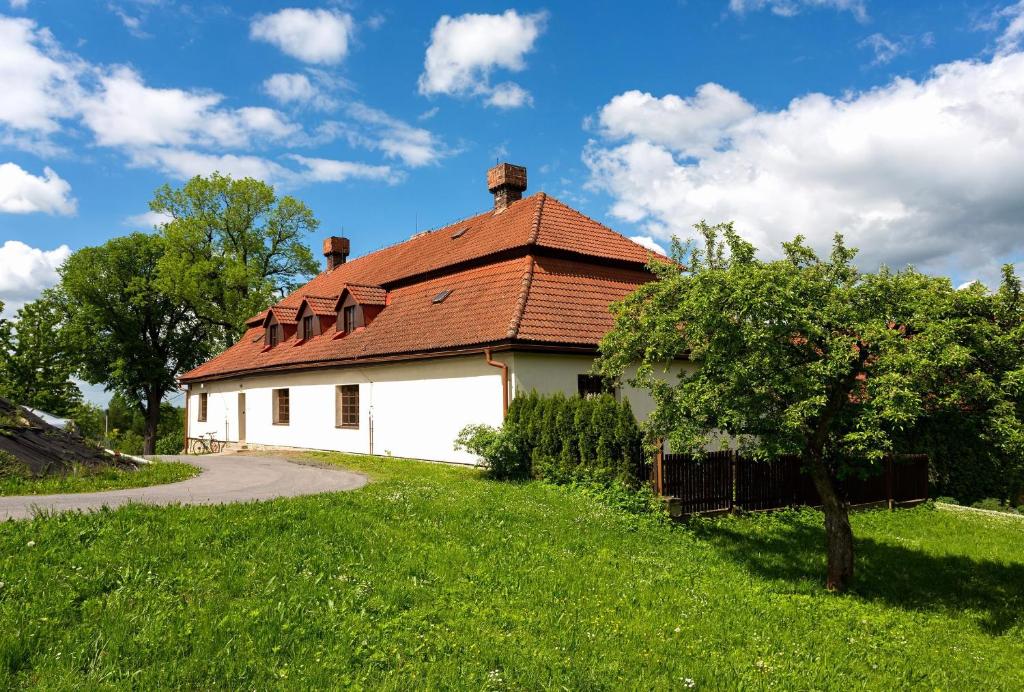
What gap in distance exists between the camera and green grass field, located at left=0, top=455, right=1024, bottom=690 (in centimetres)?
568

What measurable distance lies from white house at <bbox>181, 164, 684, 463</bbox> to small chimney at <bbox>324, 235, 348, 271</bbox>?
810cm

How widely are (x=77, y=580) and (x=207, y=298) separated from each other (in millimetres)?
34055

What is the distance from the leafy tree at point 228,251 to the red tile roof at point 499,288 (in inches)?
556

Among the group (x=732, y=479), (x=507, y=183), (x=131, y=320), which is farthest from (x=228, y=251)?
(x=732, y=479)

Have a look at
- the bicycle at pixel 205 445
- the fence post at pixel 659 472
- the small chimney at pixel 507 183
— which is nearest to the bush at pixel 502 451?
the fence post at pixel 659 472

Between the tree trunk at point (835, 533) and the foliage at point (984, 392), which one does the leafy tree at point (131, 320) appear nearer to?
the tree trunk at point (835, 533)

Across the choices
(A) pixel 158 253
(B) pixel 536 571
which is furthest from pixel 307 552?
(A) pixel 158 253

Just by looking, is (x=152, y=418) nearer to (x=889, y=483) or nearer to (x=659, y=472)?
(x=659, y=472)

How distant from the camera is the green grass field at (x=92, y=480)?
437 inches

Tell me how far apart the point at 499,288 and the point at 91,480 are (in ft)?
33.2

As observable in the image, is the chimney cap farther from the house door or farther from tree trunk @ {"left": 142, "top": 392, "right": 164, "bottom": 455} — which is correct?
tree trunk @ {"left": 142, "top": 392, "right": 164, "bottom": 455}

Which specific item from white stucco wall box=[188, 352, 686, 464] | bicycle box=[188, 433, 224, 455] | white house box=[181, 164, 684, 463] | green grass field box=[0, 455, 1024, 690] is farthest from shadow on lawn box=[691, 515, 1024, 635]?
bicycle box=[188, 433, 224, 455]

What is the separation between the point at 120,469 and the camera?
542 inches

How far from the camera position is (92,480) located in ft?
39.9
